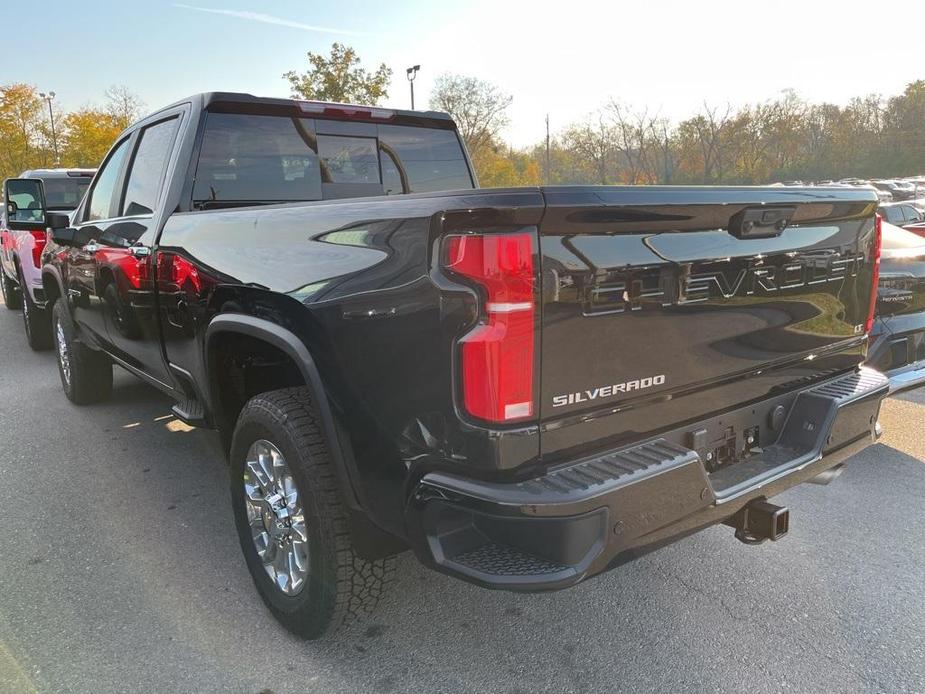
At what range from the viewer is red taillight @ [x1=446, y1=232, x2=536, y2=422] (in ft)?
5.74

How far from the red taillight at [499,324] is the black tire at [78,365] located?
4.41 metres

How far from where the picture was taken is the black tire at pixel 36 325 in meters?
7.95

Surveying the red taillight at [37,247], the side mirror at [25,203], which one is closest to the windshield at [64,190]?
the red taillight at [37,247]

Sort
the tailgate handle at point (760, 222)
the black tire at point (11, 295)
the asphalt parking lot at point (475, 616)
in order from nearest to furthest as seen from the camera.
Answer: the tailgate handle at point (760, 222), the asphalt parking lot at point (475, 616), the black tire at point (11, 295)

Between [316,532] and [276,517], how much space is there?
0.38m

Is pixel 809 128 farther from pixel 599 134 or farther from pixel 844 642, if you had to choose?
pixel 844 642

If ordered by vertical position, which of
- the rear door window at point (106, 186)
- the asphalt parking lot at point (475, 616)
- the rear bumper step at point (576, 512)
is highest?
the rear door window at point (106, 186)

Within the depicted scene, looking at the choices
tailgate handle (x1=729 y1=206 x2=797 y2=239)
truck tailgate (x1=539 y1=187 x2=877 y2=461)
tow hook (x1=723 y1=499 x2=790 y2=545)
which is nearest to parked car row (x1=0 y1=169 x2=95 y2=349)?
truck tailgate (x1=539 y1=187 x2=877 y2=461)

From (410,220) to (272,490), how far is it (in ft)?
4.26

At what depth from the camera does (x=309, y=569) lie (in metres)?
2.42

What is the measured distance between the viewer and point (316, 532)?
232cm

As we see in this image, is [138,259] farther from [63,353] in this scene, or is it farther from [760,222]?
[760,222]

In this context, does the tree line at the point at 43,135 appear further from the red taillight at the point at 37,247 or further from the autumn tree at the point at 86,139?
the red taillight at the point at 37,247

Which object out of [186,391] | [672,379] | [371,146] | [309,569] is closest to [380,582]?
[309,569]
